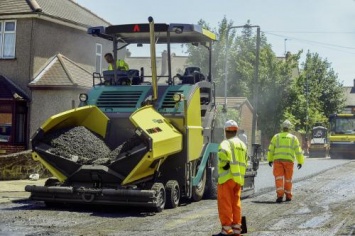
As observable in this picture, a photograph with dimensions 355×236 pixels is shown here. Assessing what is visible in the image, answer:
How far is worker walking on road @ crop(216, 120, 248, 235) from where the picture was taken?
27.1ft

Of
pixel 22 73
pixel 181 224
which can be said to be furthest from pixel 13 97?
pixel 181 224

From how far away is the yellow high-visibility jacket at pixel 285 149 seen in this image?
13.7m

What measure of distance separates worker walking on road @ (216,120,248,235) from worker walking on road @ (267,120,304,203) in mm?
4924

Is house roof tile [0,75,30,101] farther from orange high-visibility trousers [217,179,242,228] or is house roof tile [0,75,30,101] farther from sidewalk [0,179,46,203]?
orange high-visibility trousers [217,179,242,228]

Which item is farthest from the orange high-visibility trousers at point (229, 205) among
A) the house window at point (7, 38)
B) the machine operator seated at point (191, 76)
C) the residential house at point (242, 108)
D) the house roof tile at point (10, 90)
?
the residential house at point (242, 108)

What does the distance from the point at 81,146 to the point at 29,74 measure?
1281cm

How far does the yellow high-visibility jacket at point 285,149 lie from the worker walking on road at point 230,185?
5.12 m

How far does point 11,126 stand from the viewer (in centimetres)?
→ 2367

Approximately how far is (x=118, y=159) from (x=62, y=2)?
17.4 m

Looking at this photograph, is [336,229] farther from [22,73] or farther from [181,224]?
[22,73]

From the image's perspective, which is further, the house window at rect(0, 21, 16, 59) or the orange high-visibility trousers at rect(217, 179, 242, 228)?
the house window at rect(0, 21, 16, 59)

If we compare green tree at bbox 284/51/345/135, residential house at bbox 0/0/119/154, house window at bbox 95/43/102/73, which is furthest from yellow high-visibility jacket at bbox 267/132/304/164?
green tree at bbox 284/51/345/135

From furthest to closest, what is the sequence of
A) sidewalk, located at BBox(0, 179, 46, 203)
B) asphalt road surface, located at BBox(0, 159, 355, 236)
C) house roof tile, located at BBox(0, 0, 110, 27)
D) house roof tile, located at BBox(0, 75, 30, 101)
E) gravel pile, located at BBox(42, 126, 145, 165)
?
house roof tile, located at BBox(0, 0, 110, 27) < house roof tile, located at BBox(0, 75, 30, 101) < sidewalk, located at BBox(0, 179, 46, 203) < gravel pile, located at BBox(42, 126, 145, 165) < asphalt road surface, located at BBox(0, 159, 355, 236)

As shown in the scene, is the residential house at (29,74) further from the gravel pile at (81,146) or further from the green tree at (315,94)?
the green tree at (315,94)
